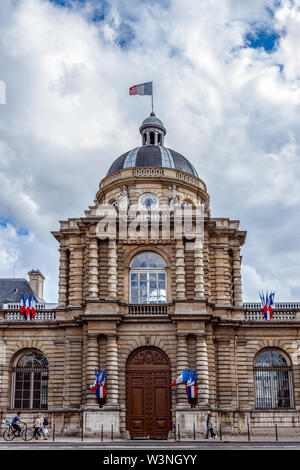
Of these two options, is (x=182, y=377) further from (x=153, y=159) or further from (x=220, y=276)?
(x=153, y=159)

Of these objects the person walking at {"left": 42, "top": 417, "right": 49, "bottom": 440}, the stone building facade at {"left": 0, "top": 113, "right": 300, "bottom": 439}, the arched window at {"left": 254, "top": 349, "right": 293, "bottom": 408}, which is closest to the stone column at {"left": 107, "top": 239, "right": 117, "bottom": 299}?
the stone building facade at {"left": 0, "top": 113, "right": 300, "bottom": 439}

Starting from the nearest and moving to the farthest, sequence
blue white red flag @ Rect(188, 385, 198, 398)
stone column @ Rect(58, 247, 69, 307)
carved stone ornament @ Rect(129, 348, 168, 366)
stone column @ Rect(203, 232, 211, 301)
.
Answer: blue white red flag @ Rect(188, 385, 198, 398)
carved stone ornament @ Rect(129, 348, 168, 366)
stone column @ Rect(203, 232, 211, 301)
stone column @ Rect(58, 247, 69, 307)

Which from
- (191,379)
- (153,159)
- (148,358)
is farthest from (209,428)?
(153,159)

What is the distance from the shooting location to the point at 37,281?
49.2 metres

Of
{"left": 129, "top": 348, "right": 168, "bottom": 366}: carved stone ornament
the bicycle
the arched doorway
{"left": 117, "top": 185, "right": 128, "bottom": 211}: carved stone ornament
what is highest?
{"left": 117, "top": 185, "right": 128, "bottom": 211}: carved stone ornament

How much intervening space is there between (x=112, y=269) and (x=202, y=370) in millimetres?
7740

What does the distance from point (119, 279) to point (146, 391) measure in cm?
664

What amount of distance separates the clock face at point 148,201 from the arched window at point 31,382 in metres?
11.8

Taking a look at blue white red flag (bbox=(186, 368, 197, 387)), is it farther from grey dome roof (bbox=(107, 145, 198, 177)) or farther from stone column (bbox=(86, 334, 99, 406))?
grey dome roof (bbox=(107, 145, 198, 177))

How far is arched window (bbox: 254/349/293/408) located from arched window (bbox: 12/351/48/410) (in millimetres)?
12760

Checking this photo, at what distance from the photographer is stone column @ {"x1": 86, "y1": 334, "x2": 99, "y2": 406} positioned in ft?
114

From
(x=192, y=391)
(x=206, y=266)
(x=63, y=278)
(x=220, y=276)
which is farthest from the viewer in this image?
(x=63, y=278)
